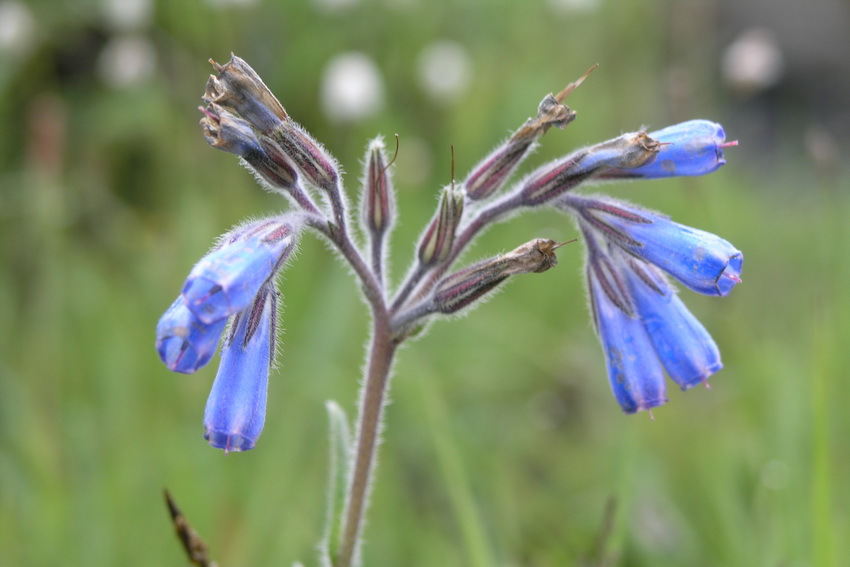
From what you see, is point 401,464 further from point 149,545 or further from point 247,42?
point 247,42

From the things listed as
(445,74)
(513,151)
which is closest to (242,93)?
(513,151)

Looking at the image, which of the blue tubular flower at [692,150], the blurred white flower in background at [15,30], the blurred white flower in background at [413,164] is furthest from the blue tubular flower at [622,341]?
the blurred white flower in background at [15,30]

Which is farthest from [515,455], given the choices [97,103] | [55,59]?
[55,59]

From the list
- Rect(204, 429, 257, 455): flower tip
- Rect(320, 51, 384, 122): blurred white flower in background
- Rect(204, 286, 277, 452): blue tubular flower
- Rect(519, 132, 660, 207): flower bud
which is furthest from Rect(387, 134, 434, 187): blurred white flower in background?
Rect(204, 429, 257, 455): flower tip

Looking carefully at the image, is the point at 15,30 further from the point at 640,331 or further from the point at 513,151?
the point at 640,331

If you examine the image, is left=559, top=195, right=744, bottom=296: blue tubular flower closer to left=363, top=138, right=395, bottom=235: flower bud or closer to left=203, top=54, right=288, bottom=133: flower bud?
left=363, top=138, right=395, bottom=235: flower bud
